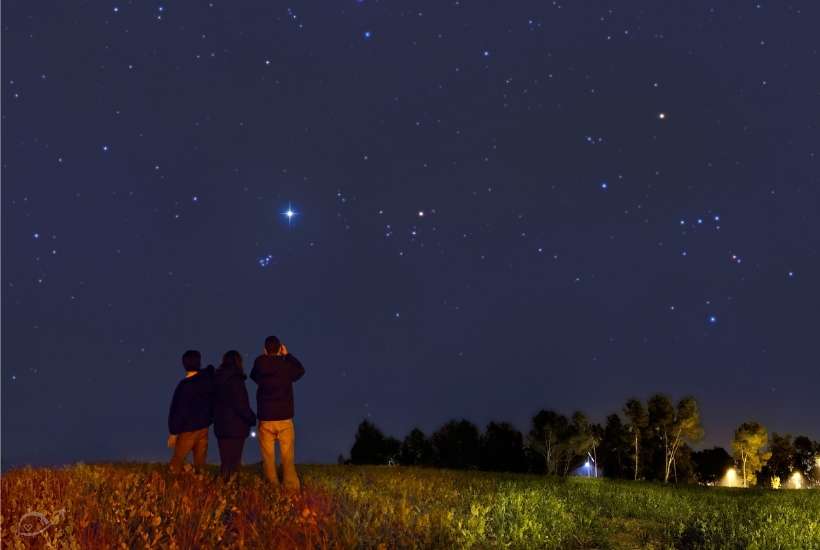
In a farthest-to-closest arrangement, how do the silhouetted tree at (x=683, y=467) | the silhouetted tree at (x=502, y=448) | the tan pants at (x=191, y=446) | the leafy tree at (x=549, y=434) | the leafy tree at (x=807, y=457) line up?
the leafy tree at (x=807, y=457) < the silhouetted tree at (x=502, y=448) < the silhouetted tree at (x=683, y=467) < the leafy tree at (x=549, y=434) < the tan pants at (x=191, y=446)

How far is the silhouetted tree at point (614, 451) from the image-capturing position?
77000mm

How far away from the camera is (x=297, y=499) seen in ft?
25.7

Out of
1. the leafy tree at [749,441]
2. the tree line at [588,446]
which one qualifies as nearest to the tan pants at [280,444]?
the tree line at [588,446]

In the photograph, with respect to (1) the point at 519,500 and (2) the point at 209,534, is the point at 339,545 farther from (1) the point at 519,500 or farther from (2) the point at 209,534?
(1) the point at 519,500

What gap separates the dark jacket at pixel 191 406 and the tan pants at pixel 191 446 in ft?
0.48

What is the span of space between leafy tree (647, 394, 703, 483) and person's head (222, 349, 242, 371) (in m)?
60.9

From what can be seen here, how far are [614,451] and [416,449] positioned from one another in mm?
23765

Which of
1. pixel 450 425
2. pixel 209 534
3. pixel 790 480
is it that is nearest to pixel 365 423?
pixel 450 425

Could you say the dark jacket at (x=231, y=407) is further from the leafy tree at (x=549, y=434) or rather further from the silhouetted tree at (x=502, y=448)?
the silhouetted tree at (x=502, y=448)

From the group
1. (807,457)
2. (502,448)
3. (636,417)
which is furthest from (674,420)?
(807,457)

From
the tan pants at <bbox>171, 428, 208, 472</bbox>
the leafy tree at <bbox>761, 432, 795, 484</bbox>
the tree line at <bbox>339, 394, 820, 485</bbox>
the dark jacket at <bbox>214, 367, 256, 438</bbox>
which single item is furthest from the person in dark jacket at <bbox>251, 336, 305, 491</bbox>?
the leafy tree at <bbox>761, 432, 795, 484</bbox>

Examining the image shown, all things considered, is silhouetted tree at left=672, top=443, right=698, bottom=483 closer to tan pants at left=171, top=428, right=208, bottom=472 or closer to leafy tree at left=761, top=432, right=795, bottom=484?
leafy tree at left=761, top=432, right=795, bottom=484

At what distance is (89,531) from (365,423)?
258ft

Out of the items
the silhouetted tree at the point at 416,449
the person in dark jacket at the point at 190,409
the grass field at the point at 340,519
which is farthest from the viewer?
the silhouetted tree at the point at 416,449
